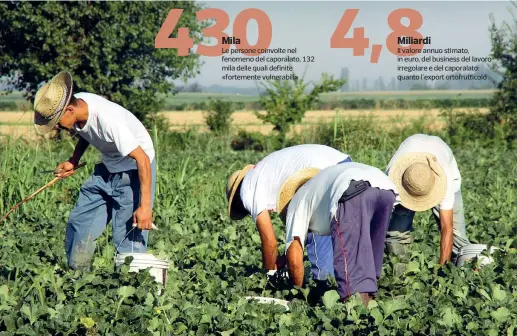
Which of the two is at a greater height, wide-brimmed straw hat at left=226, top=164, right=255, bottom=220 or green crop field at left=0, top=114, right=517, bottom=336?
wide-brimmed straw hat at left=226, top=164, right=255, bottom=220

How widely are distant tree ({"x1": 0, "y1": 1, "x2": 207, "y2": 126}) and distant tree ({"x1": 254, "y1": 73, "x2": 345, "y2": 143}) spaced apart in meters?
4.66

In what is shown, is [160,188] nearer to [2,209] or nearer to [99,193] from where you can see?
[2,209]

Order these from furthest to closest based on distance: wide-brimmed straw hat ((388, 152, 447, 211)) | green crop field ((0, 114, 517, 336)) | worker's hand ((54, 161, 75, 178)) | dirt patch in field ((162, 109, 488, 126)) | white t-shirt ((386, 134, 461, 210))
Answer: dirt patch in field ((162, 109, 488, 126)), worker's hand ((54, 161, 75, 178)), white t-shirt ((386, 134, 461, 210)), wide-brimmed straw hat ((388, 152, 447, 211)), green crop field ((0, 114, 517, 336))

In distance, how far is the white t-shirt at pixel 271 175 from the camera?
214 inches

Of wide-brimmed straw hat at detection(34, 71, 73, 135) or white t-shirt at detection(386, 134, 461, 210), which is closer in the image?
wide-brimmed straw hat at detection(34, 71, 73, 135)

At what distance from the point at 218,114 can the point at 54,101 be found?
781 inches

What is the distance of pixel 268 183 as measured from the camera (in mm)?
5484

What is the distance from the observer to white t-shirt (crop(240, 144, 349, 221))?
545 cm

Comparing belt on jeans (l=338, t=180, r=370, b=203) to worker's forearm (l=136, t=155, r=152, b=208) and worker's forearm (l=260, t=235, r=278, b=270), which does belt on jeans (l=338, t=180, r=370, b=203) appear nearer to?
worker's forearm (l=260, t=235, r=278, b=270)

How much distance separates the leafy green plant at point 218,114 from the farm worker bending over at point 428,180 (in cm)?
1845

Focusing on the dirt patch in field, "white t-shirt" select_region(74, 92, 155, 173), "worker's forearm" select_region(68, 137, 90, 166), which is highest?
"white t-shirt" select_region(74, 92, 155, 173)

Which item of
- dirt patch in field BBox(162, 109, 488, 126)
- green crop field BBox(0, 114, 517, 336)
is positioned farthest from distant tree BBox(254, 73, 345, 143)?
green crop field BBox(0, 114, 517, 336)

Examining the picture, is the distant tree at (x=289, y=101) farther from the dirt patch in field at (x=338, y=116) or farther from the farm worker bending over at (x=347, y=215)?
the farm worker bending over at (x=347, y=215)

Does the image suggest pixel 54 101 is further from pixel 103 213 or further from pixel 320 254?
pixel 320 254
